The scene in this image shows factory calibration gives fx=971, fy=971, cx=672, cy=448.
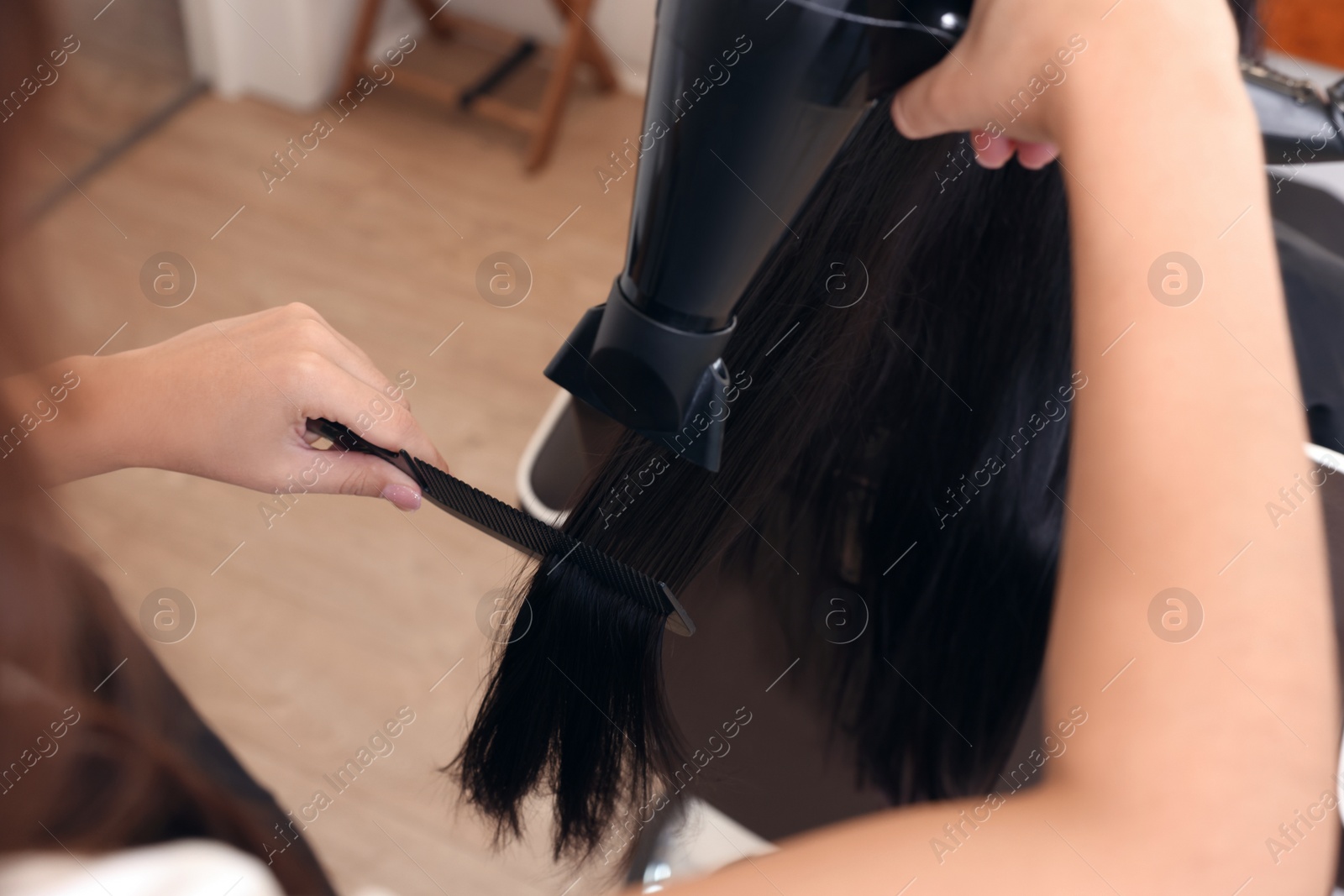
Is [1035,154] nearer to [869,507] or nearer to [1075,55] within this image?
[1075,55]

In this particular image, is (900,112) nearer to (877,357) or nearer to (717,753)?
(877,357)

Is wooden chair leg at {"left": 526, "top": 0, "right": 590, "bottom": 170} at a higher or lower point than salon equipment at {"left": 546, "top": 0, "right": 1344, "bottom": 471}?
lower

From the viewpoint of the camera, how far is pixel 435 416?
181 centimetres

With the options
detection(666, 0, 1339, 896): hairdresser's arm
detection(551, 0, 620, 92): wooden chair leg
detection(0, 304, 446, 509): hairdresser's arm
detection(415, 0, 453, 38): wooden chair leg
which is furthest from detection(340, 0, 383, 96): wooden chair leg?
detection(666, 0, 1339, 896): hairdresser's arm

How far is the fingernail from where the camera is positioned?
50 cm

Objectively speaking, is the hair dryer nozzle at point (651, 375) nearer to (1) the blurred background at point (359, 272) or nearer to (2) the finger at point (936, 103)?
(2) the finger at point (936, 103)

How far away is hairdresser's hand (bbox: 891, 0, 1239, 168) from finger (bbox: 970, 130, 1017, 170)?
0.19ft

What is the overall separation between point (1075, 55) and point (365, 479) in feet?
1.28

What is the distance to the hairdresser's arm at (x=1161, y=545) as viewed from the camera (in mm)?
318

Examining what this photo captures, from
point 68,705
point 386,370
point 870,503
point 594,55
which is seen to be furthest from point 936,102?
point 594,55

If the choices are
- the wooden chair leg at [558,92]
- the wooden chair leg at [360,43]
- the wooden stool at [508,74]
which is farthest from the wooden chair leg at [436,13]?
the wooden chair leg at [558,92]

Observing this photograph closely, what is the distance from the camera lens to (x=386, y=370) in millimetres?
1836

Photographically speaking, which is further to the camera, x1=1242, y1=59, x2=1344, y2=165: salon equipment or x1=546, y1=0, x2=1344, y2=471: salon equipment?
x1=1242, y1=59, x2=1344, y2=165: salon equipment

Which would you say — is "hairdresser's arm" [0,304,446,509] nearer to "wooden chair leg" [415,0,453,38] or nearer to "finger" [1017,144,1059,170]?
"finger" [1017,144,1059,170]
